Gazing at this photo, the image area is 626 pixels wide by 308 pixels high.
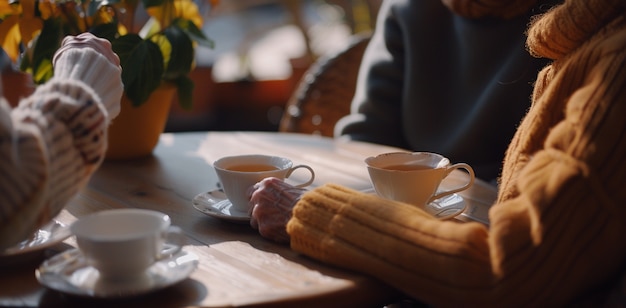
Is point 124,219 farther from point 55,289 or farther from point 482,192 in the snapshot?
point 482,192

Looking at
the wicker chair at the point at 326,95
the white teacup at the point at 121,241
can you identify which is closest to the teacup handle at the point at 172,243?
the white teacup at the point at 121,241

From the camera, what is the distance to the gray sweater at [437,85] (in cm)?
167

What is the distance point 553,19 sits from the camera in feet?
3.21

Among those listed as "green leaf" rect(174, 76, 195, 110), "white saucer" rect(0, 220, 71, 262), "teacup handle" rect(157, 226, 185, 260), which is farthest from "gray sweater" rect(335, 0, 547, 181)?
"white saucer" rect(0, 220, 71, 262)

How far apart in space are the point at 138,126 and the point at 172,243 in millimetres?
524

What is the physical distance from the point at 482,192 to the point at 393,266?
0.44 meters

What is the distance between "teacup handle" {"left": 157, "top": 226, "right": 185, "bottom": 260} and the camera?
89 centimetres

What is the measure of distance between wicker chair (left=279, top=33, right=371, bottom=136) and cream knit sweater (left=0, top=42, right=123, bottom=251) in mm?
1214

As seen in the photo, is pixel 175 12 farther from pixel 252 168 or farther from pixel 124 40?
pixel 252 168

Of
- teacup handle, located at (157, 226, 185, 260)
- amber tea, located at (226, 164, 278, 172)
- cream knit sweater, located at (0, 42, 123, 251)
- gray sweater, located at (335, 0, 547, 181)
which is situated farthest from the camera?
gray sweater, located at (335, 0, 547, 181)

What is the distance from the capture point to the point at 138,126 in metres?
1.43

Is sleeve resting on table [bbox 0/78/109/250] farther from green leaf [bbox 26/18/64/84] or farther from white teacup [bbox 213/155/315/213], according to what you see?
green leaf [bbox 26/18/64/84]

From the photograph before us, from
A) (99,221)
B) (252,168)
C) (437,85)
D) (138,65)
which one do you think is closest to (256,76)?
(437,85)

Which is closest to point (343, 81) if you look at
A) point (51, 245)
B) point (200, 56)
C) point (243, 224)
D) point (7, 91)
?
point (243, 224)
